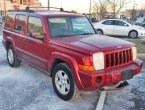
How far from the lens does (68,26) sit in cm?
618

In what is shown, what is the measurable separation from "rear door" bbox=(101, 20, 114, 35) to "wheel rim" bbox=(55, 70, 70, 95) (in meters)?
14.0

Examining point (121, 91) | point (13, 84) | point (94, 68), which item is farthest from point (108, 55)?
point (13, 84)

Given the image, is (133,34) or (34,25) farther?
(133,34)

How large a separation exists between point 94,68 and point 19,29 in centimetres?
334

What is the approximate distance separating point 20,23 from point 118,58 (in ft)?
11.0

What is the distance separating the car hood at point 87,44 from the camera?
4.86 metres

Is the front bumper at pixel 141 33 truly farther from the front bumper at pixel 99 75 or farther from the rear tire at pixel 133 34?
the front bumper at pixel 99 75

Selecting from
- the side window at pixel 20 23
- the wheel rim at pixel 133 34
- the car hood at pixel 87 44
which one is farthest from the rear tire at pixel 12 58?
the wheel rim at pixel 133 34

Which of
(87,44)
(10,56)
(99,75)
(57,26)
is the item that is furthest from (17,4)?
(99,75)

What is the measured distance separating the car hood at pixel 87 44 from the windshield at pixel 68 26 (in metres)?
0.28

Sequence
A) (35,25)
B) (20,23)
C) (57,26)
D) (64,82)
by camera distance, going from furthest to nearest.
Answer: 1. (20,23)
2. (35,25)
3. (57,26)
4. (64,82)

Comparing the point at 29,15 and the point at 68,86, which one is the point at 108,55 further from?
the point at 29,15

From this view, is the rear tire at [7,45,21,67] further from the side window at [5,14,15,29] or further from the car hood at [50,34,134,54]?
the car hood at [50,34,134,54]

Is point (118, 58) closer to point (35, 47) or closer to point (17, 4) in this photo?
point (35, 47)
